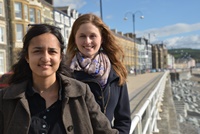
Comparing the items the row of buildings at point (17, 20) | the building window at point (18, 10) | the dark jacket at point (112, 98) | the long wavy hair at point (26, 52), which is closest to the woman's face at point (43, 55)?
the long wavy hair at point (26, 52)

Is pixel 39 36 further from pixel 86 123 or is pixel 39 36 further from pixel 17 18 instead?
pixel 17 18

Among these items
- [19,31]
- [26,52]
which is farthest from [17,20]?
[26,52]

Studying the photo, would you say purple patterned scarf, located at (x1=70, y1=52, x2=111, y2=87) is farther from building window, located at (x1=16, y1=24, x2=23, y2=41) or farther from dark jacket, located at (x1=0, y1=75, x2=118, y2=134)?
building window, located at (x1=16, y1=24, x2=23, y2=41)

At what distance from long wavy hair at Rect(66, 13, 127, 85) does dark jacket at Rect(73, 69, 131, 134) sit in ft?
0.27

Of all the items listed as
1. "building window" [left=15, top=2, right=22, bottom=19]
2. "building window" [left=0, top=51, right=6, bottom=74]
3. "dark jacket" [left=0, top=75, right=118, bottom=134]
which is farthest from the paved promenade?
"building window" [left=15, top=2, right=22, bottom=19]

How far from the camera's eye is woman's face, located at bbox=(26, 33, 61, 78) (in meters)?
1.67

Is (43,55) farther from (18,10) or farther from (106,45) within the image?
(18,10)

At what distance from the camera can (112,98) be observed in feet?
7.29

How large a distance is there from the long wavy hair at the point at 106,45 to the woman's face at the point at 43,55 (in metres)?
0.59

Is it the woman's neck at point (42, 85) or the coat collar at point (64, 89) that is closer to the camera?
the coat collar at point (64, 89)

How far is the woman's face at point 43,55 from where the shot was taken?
1.67 metres

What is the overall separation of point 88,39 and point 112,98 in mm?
565

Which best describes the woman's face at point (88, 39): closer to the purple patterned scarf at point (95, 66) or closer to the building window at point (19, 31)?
the purple patterned scarf at point (95, 66)

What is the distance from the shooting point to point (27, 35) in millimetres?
1723
